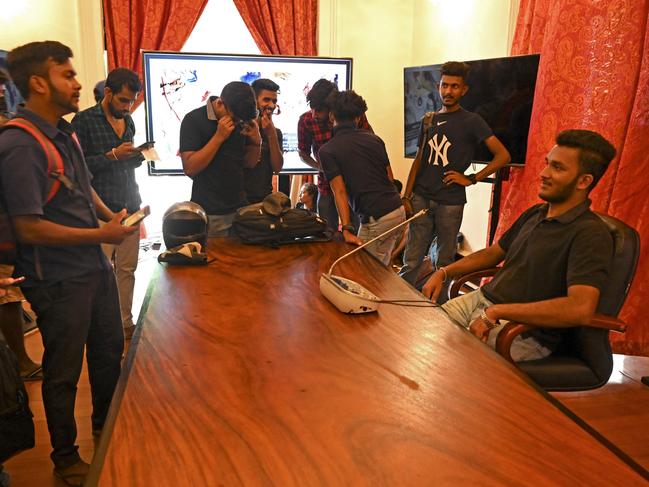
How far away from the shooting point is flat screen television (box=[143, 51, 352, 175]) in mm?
4598

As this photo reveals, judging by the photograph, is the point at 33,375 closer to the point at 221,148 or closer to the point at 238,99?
the point at 221,148

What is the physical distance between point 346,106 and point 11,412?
2031 millimetres

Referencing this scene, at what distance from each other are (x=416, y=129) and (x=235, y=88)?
2175 millimetres

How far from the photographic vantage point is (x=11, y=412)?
1577 mm

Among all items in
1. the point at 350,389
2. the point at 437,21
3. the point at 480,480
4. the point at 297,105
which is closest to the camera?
the point at 480,480

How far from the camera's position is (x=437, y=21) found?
207 inches

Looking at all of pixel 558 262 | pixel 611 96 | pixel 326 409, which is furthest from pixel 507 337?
pixel 611 96

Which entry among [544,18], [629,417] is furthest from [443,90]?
[629,417]

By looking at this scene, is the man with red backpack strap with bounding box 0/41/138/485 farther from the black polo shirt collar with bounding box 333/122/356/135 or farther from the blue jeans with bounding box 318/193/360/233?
the blue jeans with bounding box 318/193/360/233

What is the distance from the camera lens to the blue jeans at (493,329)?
1.97m

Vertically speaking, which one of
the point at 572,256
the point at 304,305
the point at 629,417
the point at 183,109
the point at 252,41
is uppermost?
the point at 252,41

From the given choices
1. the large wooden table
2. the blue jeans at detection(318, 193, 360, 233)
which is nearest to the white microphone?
the large wooden table

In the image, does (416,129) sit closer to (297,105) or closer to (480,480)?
(297,105)

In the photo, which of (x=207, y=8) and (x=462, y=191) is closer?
(x=462, y=191)
